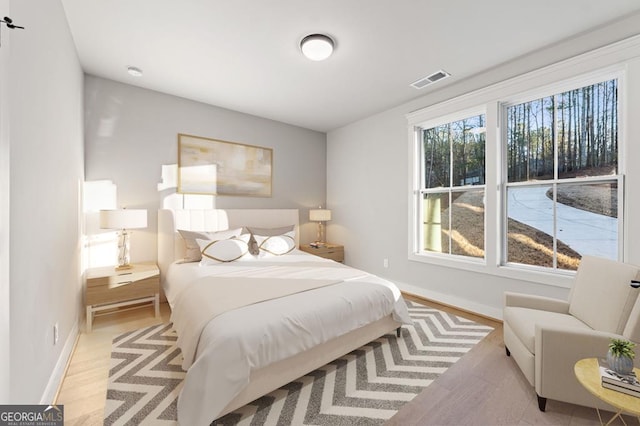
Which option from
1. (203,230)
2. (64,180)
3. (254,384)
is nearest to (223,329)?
(254,384)

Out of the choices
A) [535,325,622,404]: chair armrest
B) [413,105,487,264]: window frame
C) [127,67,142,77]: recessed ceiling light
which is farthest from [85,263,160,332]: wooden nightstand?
[535,325,622,404]: chair armrest

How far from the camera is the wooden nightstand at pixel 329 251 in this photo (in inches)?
174

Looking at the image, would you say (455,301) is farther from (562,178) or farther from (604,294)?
(562,178)

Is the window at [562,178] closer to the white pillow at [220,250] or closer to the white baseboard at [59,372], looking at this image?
the white pillow at [220,250]

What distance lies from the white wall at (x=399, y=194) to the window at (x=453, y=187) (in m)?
0.28

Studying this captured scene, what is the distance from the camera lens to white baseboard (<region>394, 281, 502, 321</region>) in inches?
117

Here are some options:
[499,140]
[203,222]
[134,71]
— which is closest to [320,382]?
[203,222]

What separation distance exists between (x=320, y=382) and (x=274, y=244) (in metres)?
1.99

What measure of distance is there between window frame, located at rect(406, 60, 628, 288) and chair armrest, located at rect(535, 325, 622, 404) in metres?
1.14

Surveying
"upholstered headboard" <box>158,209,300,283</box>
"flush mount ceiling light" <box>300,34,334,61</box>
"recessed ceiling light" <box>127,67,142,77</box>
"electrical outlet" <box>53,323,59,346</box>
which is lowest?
"electrical outlet" <box>53,323,59,346</box>

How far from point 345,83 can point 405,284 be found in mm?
2851

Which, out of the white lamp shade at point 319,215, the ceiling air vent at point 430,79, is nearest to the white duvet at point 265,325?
the white lamp shade at point 319,215

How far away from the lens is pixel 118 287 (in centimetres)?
278

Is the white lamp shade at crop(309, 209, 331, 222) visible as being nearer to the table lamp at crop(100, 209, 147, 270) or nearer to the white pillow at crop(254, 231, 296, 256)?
the white pillow at crop(254, 231, 296, 256)
